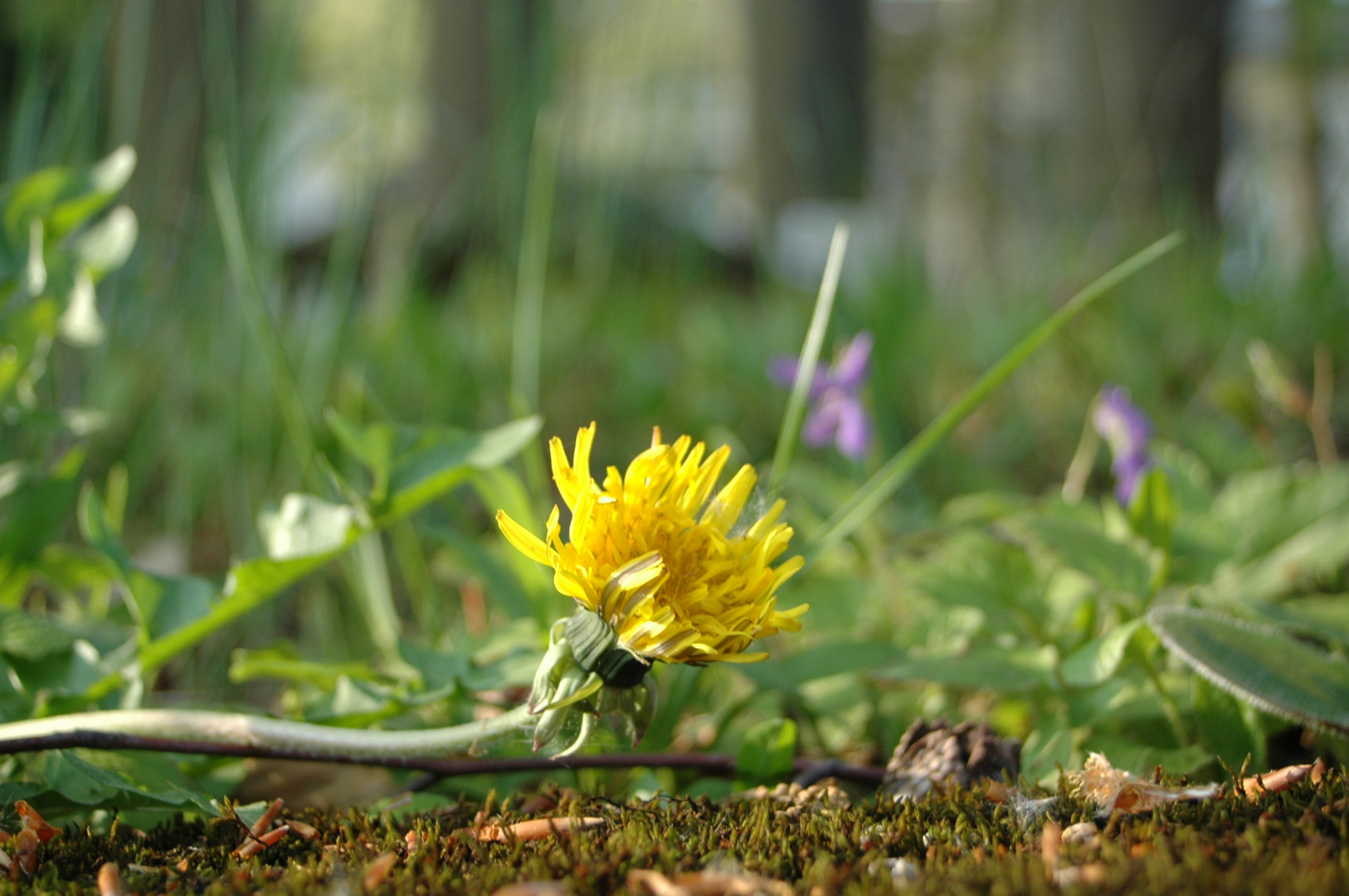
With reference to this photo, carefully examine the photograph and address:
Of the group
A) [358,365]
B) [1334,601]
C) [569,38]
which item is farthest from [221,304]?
[1334,601]

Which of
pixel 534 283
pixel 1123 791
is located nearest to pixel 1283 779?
pixel 1123 791

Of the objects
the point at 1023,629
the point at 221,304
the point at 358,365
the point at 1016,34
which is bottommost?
the point at 1023,629

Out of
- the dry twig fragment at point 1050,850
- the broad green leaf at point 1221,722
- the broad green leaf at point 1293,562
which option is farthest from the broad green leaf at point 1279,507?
the dry twig fragment at point 1050,850

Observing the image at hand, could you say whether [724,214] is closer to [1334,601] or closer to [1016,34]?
[1334,601]

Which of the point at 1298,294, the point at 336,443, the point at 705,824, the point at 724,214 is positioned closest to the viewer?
the point at 705,824

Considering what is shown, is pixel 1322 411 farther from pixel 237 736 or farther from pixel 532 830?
pixel 237 736

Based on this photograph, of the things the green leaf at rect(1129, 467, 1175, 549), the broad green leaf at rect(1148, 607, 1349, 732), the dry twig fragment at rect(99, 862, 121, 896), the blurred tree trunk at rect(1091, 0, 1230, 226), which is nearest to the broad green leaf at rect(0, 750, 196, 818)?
the dry twig fragment at rect(99, 862, 121, 896)

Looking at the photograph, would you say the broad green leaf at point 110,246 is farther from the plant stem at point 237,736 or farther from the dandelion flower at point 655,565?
the dandelion flower at point 655,565

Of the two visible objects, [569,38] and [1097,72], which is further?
[1097,72]
